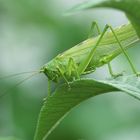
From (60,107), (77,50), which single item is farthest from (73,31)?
(60,107)

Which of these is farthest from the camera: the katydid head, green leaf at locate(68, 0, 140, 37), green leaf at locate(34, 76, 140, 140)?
the katydid head

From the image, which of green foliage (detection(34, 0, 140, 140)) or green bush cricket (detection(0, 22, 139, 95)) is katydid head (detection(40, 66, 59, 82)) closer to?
green bush cricket (detection(0, 22, 139, 95))

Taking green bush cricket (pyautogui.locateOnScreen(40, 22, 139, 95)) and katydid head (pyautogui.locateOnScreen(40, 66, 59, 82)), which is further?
katydid head (pyautogui.locateOnScreen(40, 66, 59, 82))

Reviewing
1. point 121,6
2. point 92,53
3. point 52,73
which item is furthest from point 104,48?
point 121,6

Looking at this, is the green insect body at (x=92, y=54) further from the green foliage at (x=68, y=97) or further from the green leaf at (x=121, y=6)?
the green leaf at (x=121, y=6)

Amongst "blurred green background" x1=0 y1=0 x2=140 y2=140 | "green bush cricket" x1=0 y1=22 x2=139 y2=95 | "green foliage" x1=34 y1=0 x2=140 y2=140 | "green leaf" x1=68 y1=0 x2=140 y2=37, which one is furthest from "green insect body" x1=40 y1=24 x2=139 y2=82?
"green leaf" x1=68 y1=0 x2=140 y2=37

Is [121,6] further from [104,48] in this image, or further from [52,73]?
[52,73]

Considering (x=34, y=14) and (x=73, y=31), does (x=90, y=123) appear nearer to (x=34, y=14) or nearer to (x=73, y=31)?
(x=73, y=31)
